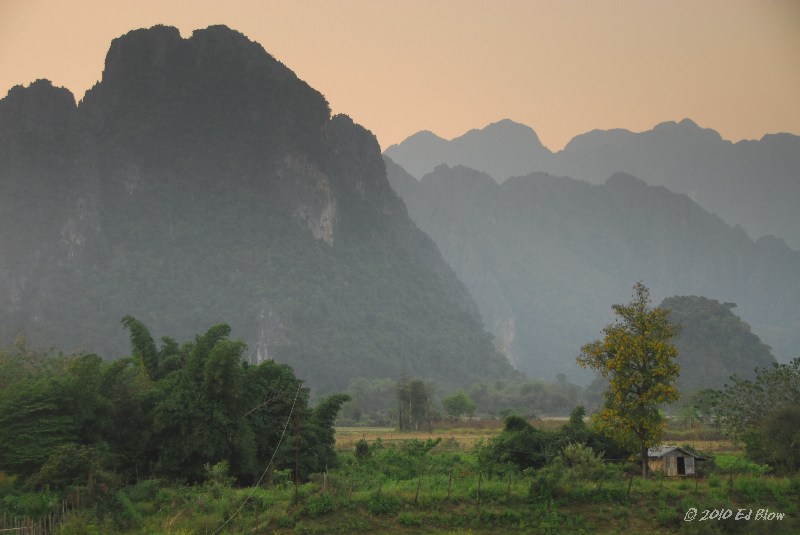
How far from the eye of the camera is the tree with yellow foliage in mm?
30312

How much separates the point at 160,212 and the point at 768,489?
186 m

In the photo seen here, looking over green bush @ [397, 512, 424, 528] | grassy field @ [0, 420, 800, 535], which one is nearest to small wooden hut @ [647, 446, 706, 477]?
grassy field @ [0, 420, 800, 535]

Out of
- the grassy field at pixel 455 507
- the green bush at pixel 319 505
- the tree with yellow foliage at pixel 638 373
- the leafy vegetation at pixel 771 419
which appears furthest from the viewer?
the leafy vegetation at pixel 771 419

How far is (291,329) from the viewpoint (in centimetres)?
17012

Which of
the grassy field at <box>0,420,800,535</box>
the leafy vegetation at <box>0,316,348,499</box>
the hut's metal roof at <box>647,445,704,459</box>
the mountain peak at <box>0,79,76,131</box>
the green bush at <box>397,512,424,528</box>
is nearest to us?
the grassy field at <box>0,420,800,535</box>

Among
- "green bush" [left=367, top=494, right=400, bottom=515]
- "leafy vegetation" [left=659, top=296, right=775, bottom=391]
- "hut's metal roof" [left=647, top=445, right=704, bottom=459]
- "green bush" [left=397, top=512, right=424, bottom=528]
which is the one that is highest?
"leafy vegetation" [left=659, top=296, right=775, bottom=391]

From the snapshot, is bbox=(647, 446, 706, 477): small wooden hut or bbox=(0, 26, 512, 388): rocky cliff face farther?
bbox=(0, 26, 512, 388): rocky cliff face

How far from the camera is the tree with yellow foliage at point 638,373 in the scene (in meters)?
30.3

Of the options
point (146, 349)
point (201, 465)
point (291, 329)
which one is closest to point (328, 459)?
point (201, 465)

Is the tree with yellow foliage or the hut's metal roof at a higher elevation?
the tree with yellow foliage

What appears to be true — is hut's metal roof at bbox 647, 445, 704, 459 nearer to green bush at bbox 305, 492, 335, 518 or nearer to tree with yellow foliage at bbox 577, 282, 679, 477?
tree with yellow foliage at bbox 577, 282, 679, 477

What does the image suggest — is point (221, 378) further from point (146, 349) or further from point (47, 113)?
point (47, 113)

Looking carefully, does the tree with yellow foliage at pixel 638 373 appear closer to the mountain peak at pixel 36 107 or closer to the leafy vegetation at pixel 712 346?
the leafy vegetation at pixel 712 346

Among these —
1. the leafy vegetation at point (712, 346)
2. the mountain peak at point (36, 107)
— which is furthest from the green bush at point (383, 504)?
the mountain peak at point (36, 107)
